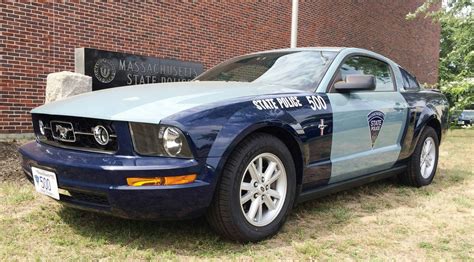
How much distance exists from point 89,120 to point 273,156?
1172 mm

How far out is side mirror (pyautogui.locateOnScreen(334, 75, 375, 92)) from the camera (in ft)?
11.8

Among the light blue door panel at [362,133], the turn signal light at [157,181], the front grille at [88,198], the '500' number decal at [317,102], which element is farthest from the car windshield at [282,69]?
the front grille at [88,198]

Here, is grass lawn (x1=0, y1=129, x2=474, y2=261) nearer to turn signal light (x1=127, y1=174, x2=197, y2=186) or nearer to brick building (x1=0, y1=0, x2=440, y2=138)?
turn signal light (x1=127, y1=174, x2=197, y2=186)

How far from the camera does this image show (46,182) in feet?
9.40

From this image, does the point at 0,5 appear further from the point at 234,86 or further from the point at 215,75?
the point at 234,86

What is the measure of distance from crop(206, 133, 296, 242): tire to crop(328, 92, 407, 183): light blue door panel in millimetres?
572

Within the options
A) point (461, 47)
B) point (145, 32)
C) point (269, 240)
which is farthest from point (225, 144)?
point (461, 47)

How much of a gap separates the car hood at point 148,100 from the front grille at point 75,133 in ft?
0.16

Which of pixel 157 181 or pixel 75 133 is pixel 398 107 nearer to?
pixel 157 181

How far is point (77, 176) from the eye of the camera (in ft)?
8.67

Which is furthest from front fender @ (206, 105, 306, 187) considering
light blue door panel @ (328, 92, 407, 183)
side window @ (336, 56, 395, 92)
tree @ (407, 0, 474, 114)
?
tree @ (407, 0, 474, 114)

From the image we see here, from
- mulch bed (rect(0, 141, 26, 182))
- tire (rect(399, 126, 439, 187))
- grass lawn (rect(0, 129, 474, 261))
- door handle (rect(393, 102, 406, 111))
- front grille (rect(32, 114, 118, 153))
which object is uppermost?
door handle (rect(393, 102, 406, 111))

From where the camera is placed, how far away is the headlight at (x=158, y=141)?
2586 mm

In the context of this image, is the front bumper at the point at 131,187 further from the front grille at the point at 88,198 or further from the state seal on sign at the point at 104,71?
the state seal on sign at the point at 104,71
